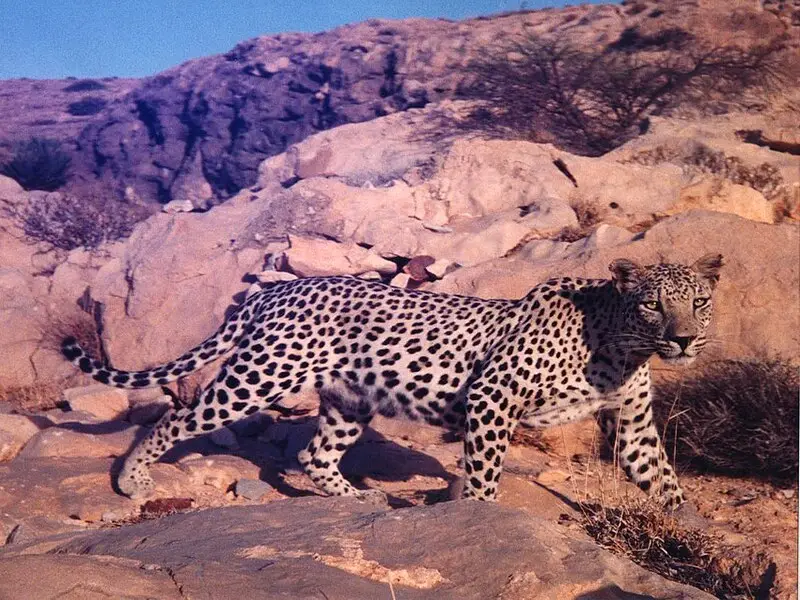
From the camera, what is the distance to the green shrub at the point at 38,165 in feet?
17.7

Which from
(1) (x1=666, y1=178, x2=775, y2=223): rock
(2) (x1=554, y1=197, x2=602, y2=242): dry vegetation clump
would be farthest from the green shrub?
(1) (x1=666, y1=178, x2=775, y2=223): rock

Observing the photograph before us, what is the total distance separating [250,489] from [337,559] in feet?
7.11

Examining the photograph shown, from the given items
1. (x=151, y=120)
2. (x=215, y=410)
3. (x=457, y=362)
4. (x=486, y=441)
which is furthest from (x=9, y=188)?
(x=486, y=441)

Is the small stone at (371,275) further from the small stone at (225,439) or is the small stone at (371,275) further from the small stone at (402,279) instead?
the small stone at (225,439)

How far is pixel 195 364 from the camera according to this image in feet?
16.3

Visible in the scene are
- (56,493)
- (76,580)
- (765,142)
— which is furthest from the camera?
(765,142)

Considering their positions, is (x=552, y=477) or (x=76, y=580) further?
(x=552, y=477)

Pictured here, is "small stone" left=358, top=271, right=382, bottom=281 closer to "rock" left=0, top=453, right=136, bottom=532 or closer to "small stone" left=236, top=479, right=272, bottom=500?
"small stone" left=236, top=479, right=272, bottom=500

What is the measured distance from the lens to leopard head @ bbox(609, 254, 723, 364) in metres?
4.41

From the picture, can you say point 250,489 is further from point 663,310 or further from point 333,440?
point 663,310

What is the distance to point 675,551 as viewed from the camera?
152 inches

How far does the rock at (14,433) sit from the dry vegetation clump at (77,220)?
1.13m

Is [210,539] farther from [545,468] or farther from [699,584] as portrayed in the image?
[545,468]

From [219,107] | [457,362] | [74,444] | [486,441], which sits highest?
[219,107]
